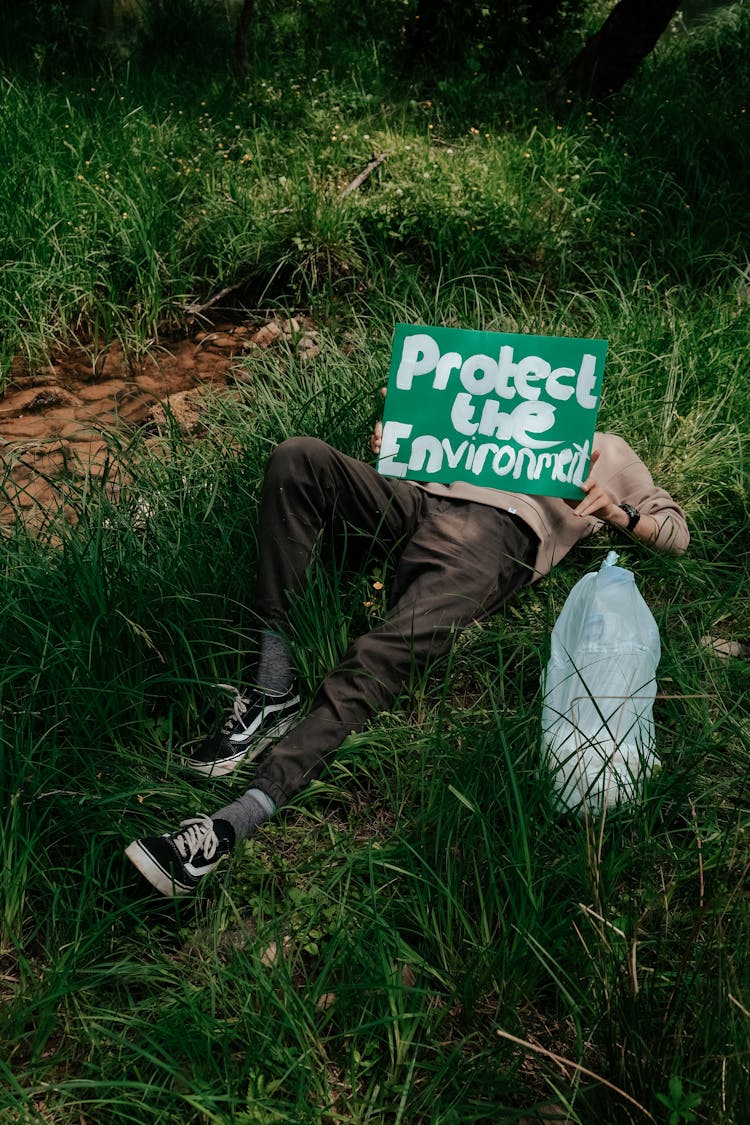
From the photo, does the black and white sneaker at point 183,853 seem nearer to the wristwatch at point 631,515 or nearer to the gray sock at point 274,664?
the gray sock at point 274,664

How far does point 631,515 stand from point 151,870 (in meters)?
1.61

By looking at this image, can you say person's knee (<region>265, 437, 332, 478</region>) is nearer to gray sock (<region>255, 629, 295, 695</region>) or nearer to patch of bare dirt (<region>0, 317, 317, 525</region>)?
gray sock (<region>255, 629, 295, 695</region>)

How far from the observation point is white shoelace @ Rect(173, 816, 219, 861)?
6.17ft

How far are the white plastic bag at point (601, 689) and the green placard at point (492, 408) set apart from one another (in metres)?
0.40

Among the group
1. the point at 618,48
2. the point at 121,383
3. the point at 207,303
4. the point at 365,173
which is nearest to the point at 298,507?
the point at 121,383

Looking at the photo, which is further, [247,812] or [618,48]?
[618,48]

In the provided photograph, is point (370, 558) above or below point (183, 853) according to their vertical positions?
above

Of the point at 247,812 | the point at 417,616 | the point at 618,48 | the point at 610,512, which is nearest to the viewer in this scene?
the point at 247,812

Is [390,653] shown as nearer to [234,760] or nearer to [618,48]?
[234,760]

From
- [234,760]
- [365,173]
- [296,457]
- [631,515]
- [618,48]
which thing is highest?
[618,48]

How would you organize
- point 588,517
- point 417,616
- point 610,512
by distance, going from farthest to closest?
point 588,517, point 610,512, point 417,616

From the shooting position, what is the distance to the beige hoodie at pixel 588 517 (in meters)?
2.57

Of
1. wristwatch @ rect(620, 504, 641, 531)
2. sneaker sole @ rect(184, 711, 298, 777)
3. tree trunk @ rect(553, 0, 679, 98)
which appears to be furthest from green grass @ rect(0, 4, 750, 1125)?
tree trunk @ rect(553, 0, 679, 98)

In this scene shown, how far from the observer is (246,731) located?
224cm
